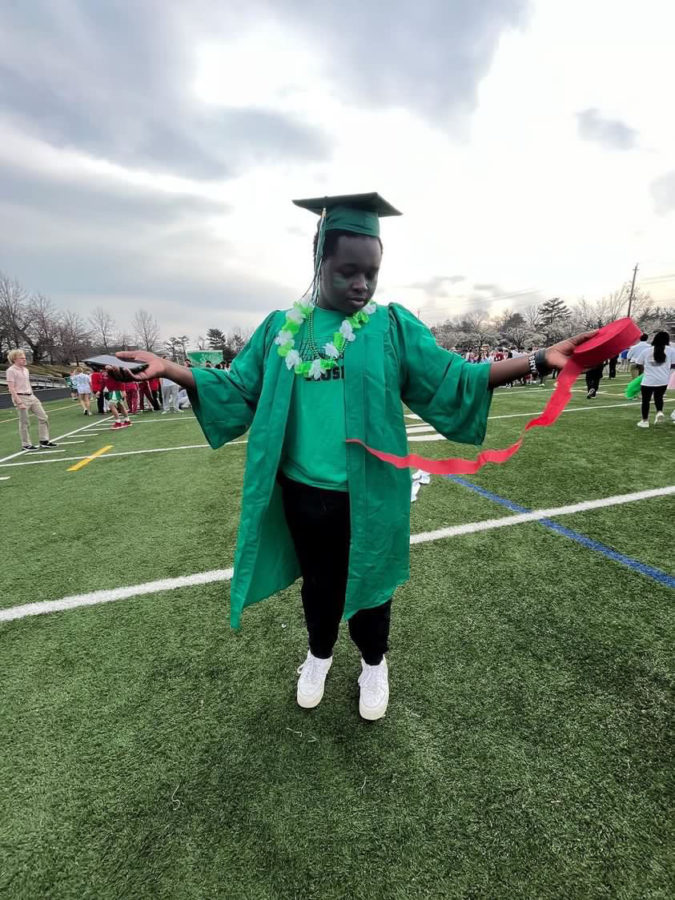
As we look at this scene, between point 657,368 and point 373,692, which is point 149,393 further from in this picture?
point 373,692

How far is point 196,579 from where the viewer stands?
297 cm

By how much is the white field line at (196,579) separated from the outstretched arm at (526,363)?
213 centimetres

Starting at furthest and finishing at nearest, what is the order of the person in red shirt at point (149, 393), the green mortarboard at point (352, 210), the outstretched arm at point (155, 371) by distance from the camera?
the person in red shirt at point (149, 393) < the outstretched arm at point (155, 371) < the green mortarboard at point (352, 210)

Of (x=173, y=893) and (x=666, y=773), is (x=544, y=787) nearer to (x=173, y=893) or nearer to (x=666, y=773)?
(x=666, y=773)

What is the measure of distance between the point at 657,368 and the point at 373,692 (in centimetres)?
761

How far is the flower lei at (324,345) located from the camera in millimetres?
1512

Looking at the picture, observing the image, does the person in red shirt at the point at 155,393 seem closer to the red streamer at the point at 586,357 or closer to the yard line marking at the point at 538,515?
the yard line marking at the point at 538,515

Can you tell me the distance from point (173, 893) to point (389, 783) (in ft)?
2.47

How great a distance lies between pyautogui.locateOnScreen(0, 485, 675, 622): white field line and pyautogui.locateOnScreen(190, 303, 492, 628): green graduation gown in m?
1.42

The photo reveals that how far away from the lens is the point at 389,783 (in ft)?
5.09

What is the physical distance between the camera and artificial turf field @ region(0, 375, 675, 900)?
132 centimetres

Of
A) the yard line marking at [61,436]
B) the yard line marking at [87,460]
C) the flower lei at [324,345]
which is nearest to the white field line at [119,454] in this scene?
the yard line marking at [87,460]

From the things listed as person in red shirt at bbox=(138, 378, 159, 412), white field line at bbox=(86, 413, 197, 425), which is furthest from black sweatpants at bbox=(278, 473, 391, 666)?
person in red shirt at bbox=(138, 378, 159, 412)

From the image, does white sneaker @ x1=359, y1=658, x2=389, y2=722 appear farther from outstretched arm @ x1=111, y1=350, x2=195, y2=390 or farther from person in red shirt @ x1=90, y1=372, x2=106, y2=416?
person in red shirt @ x1=90, y1=372, x2=106, y2=416
